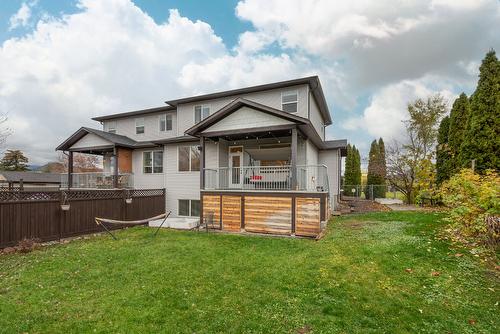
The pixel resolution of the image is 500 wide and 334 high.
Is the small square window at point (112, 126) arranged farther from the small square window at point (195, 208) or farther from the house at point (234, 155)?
the small square window at point (195, 208)

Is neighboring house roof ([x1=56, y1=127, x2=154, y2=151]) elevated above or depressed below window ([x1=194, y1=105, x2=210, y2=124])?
below

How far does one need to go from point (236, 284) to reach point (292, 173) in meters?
5.96

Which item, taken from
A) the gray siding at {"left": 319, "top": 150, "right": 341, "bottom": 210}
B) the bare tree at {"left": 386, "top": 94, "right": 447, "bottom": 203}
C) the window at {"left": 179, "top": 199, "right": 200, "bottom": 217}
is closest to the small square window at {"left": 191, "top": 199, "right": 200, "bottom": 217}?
the window at {"left": 179, "top": 199, "right": 200, "bottom": 217}

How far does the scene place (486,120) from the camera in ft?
35.6

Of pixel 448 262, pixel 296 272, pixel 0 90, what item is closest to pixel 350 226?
pixel 448 262

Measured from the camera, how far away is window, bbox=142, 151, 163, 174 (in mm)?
16734

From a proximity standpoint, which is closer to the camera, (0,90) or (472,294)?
(472,294)

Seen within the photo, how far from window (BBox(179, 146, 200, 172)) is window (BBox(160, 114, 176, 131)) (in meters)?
3.15

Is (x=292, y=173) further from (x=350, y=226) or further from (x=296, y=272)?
(x=296, y=272)

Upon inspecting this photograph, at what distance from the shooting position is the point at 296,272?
229 inches

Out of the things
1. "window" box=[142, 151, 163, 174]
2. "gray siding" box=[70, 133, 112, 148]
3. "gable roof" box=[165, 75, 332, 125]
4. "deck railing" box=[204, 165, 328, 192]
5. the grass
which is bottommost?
the grass

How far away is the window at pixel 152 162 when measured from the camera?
16734 mm

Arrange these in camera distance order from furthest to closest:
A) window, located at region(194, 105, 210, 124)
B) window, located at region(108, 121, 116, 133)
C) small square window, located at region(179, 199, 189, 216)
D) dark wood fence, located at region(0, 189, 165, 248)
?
window, located at region(108, 121, 116, 133) < window, located at region(194, 105, 210, 124) < small square window, located at region(179, 199, 189, 216) < dark wood fence, located at region(0, 189, 165, 248)

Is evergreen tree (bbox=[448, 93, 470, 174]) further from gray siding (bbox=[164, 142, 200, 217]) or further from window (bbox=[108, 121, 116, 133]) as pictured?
window (bbox=[108, 121, 116, 133])
